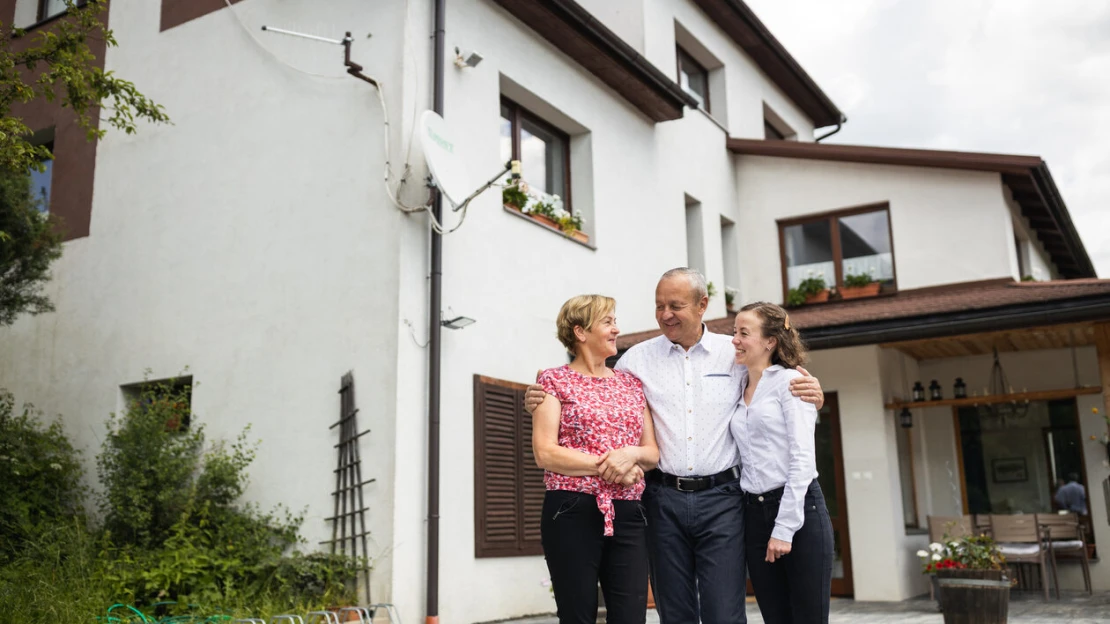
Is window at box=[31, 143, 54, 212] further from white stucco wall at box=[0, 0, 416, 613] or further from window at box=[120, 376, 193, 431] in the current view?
window at box=[120, 376, 193, 431]

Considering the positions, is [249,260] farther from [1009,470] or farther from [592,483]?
[1009,470]

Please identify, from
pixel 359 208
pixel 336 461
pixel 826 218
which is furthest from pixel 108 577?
pixel 826 218

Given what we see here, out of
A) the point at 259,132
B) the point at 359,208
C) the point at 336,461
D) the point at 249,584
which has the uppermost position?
the point at 259,132

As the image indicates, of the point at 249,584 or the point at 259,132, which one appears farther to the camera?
the point at 259,132

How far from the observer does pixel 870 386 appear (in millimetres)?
10062

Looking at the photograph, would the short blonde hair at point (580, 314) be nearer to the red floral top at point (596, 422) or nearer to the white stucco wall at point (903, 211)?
the red floral top at point (596, 422)

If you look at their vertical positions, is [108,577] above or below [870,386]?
below

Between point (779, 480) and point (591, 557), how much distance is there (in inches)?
27.8

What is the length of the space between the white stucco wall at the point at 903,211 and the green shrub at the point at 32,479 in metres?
8.12

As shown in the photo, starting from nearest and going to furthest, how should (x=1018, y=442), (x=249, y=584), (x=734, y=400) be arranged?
1. (x=734, y=400)
2. (x=249, y=584)
3. (x=1018, y=442)

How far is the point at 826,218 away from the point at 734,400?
9.49 m

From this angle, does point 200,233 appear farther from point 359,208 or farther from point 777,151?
point 777,151

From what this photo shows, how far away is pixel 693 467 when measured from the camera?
11.7 feet

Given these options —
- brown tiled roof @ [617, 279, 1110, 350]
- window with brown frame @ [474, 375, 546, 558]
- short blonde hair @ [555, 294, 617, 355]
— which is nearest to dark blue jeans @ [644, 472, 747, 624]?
short blonde hair @ [555, 294, 617, 355]
